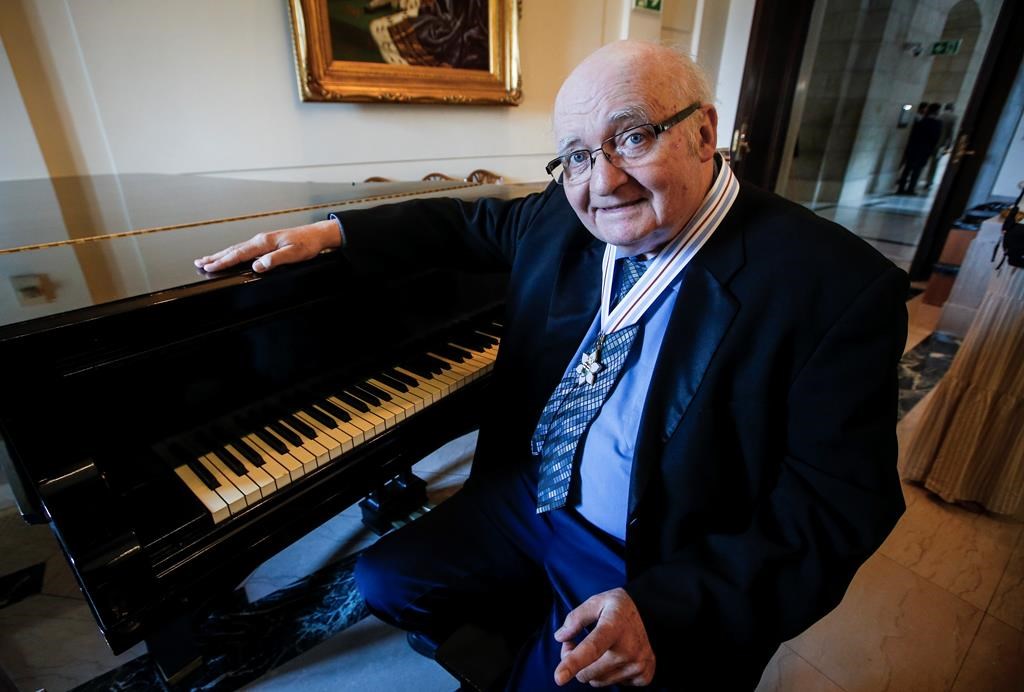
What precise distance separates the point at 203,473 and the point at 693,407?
90 cm

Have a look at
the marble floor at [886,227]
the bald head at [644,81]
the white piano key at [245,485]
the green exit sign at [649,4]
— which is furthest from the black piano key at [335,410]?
the marble floor at [886,227]

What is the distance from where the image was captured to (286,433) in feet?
3.43

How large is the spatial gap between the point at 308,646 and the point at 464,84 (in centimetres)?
354

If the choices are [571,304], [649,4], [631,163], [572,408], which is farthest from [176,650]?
[649,4]

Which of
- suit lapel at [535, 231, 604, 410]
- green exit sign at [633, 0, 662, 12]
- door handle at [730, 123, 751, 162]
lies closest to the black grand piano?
suit lapel at [535, 231, 604, 410]

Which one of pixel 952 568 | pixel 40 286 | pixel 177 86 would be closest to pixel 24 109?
pixel 177 86

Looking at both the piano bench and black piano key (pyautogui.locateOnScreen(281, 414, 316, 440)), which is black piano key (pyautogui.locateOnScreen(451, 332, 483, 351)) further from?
the piano bench

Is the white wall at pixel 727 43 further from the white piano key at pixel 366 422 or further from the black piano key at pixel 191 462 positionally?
the black piano key at pixel 191 462

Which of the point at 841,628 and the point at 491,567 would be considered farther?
the point at 841,628

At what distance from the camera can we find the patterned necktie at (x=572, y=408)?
37.9 inches

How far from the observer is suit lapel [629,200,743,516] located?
0.86 metres

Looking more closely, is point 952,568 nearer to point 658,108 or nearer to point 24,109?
point 658,108

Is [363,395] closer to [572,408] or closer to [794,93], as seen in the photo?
[572,408]

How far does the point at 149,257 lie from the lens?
1159 millimetres
